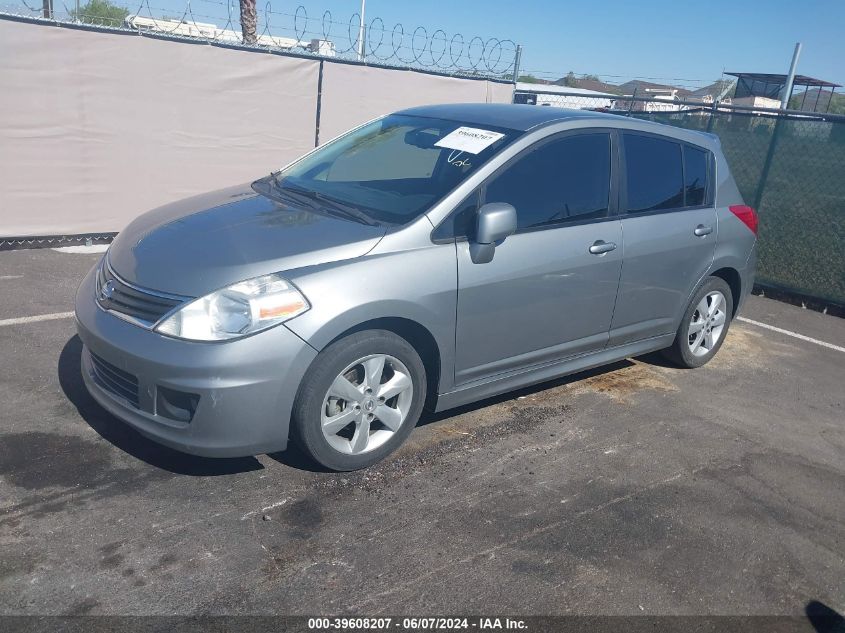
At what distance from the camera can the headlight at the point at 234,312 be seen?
326 cm

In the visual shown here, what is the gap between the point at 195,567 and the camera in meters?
2.97

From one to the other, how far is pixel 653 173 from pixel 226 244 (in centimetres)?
290

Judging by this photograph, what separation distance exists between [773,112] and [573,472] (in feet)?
20.7

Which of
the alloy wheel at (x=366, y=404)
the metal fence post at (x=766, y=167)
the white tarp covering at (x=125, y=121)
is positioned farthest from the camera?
the metal fence post at (x=766, y=167)

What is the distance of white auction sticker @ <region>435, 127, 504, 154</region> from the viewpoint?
13.9 feet

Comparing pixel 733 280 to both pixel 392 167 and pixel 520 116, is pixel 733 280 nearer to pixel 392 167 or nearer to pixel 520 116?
pixel 520 116

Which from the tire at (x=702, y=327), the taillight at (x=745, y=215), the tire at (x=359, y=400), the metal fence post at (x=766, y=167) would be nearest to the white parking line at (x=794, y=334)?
the tire at (x=702, y=327)

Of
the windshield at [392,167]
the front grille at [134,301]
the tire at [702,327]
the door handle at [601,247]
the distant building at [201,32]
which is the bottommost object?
the tire at [702,327]

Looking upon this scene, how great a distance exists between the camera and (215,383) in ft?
10.5

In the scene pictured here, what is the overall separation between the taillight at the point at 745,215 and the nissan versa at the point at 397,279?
209mm

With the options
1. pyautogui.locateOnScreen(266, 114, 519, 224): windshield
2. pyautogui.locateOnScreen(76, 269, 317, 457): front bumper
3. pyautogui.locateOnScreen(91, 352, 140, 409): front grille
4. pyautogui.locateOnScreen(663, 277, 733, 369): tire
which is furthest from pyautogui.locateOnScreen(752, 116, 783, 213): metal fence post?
pyautogui.locateOnScreen(91, 352, 140, 409): front grille

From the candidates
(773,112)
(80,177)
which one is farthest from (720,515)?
(80,177)

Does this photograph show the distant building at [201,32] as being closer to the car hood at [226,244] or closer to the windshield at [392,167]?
the windshield at [392,167]

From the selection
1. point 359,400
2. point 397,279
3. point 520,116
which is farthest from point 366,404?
point 520,116
